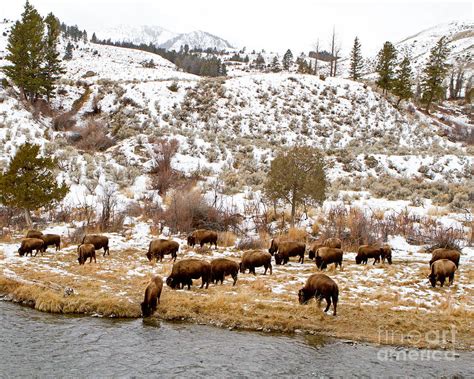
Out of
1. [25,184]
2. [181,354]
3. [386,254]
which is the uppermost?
[25,184]

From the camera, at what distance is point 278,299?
1420 cm

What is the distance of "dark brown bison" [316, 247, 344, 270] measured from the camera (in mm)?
18172

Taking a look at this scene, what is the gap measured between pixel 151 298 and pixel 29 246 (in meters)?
9.55

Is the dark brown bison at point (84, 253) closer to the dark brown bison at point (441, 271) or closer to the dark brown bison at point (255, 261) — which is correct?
the dark brown bison at point (255, 261)

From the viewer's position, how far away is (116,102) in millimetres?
51406

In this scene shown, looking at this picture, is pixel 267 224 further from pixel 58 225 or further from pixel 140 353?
pixel 140 353

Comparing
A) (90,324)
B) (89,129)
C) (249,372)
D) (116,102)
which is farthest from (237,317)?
(116,102)

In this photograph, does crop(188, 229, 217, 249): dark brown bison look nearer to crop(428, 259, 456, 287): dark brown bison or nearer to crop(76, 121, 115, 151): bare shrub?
crop(428, 259, 456, 287): dark brown bison

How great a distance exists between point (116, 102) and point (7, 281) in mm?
39029

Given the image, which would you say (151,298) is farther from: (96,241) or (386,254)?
(386,254)

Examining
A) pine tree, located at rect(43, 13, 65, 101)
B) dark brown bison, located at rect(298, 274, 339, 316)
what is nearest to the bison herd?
dark brown bison, located at rect(298, 274, 339, 316)

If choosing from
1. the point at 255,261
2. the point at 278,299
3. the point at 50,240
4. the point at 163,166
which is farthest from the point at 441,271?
the point at 163,166

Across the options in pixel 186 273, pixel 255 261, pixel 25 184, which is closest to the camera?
pixel 186 273

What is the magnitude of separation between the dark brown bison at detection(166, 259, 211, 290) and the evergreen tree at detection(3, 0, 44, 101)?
38.5 metres
